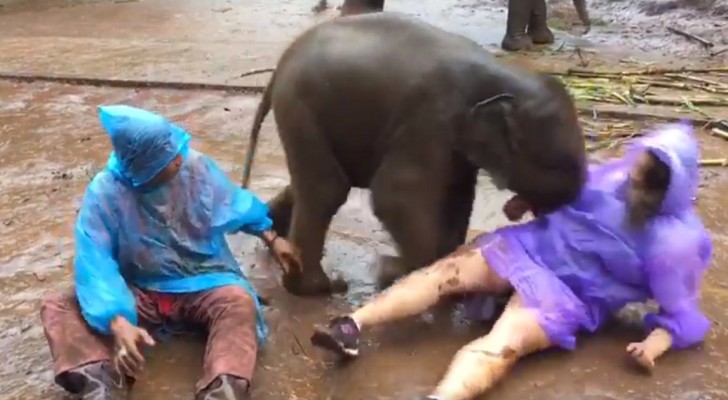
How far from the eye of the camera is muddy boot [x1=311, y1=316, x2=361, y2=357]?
2.86 metres

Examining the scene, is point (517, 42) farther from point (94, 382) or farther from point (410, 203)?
point (94, 382)

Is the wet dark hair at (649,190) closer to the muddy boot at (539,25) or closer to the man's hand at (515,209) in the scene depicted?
the man's hand at (515,209)

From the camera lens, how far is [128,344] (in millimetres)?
2695

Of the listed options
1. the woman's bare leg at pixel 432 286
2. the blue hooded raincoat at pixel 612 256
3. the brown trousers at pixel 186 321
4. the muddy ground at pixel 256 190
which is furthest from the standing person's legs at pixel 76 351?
the blue hooded raincoat at pixel 612 256

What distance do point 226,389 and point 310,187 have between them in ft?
2.83

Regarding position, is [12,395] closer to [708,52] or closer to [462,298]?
[462,298]

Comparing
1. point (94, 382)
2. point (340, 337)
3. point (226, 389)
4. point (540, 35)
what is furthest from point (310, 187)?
point (540, 35)

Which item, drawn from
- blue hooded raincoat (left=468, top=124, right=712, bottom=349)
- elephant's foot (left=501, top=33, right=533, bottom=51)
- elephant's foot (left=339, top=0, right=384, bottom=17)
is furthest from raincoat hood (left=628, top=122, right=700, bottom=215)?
elephant's foot (left=339, top=0, right=384, bottom=17)

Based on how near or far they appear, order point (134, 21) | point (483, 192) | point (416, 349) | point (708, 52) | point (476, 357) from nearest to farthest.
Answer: point (476, 357), point (416, 349), point (483, 192), point (708, 52), point (134, 21)

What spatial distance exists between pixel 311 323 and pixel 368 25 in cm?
102

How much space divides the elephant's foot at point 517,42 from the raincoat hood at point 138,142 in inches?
205

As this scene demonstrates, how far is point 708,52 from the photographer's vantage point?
305 inches

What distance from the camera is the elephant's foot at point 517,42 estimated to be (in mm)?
7832

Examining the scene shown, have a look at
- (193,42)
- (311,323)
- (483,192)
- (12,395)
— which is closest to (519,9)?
(193,42)
